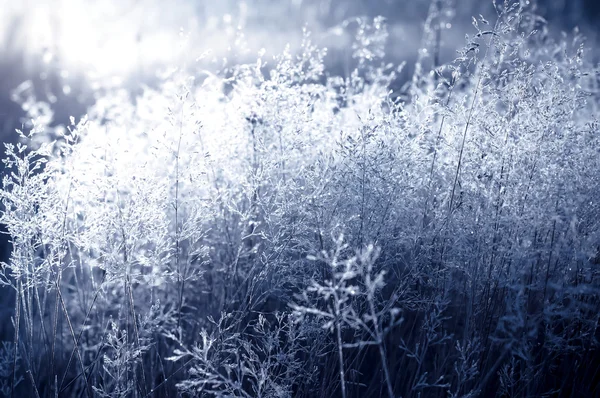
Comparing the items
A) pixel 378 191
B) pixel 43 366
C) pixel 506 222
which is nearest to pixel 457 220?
pixel 506 222

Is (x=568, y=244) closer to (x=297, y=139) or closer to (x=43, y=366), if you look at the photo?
(x=297, y=139)

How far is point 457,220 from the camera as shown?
194 cm

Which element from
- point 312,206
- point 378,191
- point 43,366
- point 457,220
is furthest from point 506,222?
point 43,366

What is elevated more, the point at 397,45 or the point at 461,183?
the point at 397,45

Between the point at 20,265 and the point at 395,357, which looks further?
the point at 395,357

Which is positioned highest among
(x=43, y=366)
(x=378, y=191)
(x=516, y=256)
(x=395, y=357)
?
(x=378, y=191)

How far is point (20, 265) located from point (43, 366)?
0.94 meters

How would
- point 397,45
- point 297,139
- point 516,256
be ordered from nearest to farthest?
1. point 516,256
2. point 297,139
3. point 397,45

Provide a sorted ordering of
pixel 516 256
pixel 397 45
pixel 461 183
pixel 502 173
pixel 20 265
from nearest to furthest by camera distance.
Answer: pixel 516 256 → pixel 20 265 → pixel 502 173 → pixel 461 183 → pixel 397 45

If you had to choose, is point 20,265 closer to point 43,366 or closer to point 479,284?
point 43,366

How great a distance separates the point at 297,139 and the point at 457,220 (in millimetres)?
733

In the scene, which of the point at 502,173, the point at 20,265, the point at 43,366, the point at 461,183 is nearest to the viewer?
the point at 20,265

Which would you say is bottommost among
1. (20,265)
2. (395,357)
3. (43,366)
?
(43,366)

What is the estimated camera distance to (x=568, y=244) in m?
1.84
